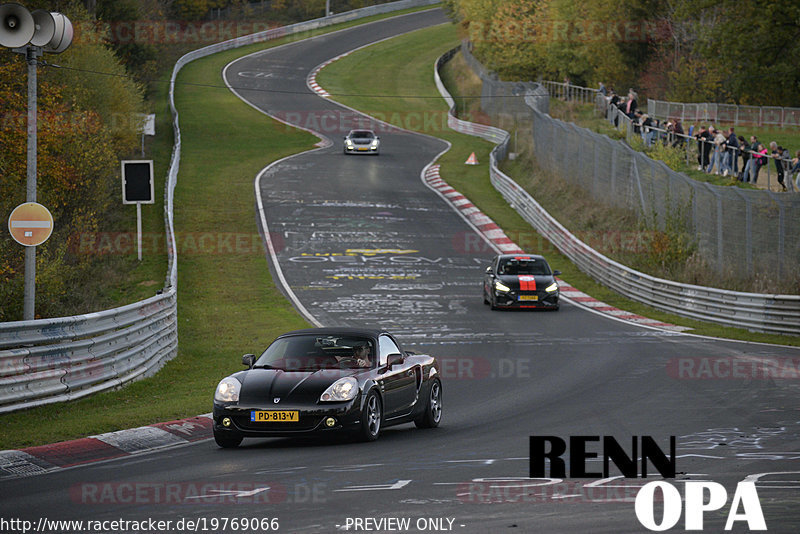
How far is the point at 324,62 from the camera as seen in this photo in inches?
3664

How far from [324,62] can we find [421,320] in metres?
68.9

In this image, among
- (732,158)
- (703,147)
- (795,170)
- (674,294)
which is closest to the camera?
(795,170)

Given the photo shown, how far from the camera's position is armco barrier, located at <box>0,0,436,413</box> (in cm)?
1341

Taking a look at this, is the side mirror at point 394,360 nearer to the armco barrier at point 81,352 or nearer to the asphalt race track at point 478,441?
the asphalt race track at point 478,441

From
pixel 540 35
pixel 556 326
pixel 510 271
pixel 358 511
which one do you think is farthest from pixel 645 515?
pixel 540 35

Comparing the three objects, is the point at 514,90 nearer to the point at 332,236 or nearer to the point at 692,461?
the point at 332,236

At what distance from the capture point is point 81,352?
1486 centimetres

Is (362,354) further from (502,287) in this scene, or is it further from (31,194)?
(502,287)

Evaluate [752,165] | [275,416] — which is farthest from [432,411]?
[752,165]

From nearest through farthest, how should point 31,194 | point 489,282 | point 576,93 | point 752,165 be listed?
point 31,194
point 489,282
point 752,165
point 576,93

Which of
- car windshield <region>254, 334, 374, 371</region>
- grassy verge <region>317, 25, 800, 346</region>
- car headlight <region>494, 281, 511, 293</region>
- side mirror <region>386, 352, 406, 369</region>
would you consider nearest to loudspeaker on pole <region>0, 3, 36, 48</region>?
car windshield <region>254, 334, 374, 371</region>

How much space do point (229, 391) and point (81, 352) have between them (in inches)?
148

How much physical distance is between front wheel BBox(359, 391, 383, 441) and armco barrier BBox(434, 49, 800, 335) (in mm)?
15074

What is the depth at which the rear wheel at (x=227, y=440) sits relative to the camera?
38.7ft
